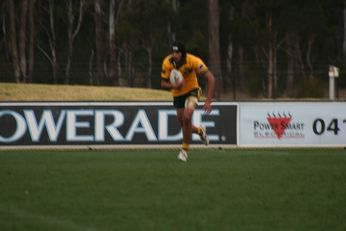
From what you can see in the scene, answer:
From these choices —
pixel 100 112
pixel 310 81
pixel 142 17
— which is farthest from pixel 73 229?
pixel 142 17

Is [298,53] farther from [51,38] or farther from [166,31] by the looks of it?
[51,38]

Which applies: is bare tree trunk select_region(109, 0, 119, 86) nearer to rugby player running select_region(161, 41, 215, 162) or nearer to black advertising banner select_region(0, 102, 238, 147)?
black advertising banner select_region(0, 102, 238, 147)

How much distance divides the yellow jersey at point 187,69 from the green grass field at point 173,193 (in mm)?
1271

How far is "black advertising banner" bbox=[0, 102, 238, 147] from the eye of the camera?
19.0 meters

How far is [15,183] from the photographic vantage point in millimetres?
11320

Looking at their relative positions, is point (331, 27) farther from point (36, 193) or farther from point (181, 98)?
point (36, 193)

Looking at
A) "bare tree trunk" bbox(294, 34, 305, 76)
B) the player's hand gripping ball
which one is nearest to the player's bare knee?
the player's hand gripping ball

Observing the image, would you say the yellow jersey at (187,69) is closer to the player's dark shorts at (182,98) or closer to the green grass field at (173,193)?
the player's dark shorts at (182,98)

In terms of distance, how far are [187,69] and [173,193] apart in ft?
16.9

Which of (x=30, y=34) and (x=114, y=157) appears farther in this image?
(x=30, y=34)

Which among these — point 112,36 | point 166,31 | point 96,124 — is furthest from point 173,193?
point 166,31

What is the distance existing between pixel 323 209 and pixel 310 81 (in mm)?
29780

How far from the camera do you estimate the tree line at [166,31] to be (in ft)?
175

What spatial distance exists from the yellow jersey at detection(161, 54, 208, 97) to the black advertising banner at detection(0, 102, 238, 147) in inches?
159
